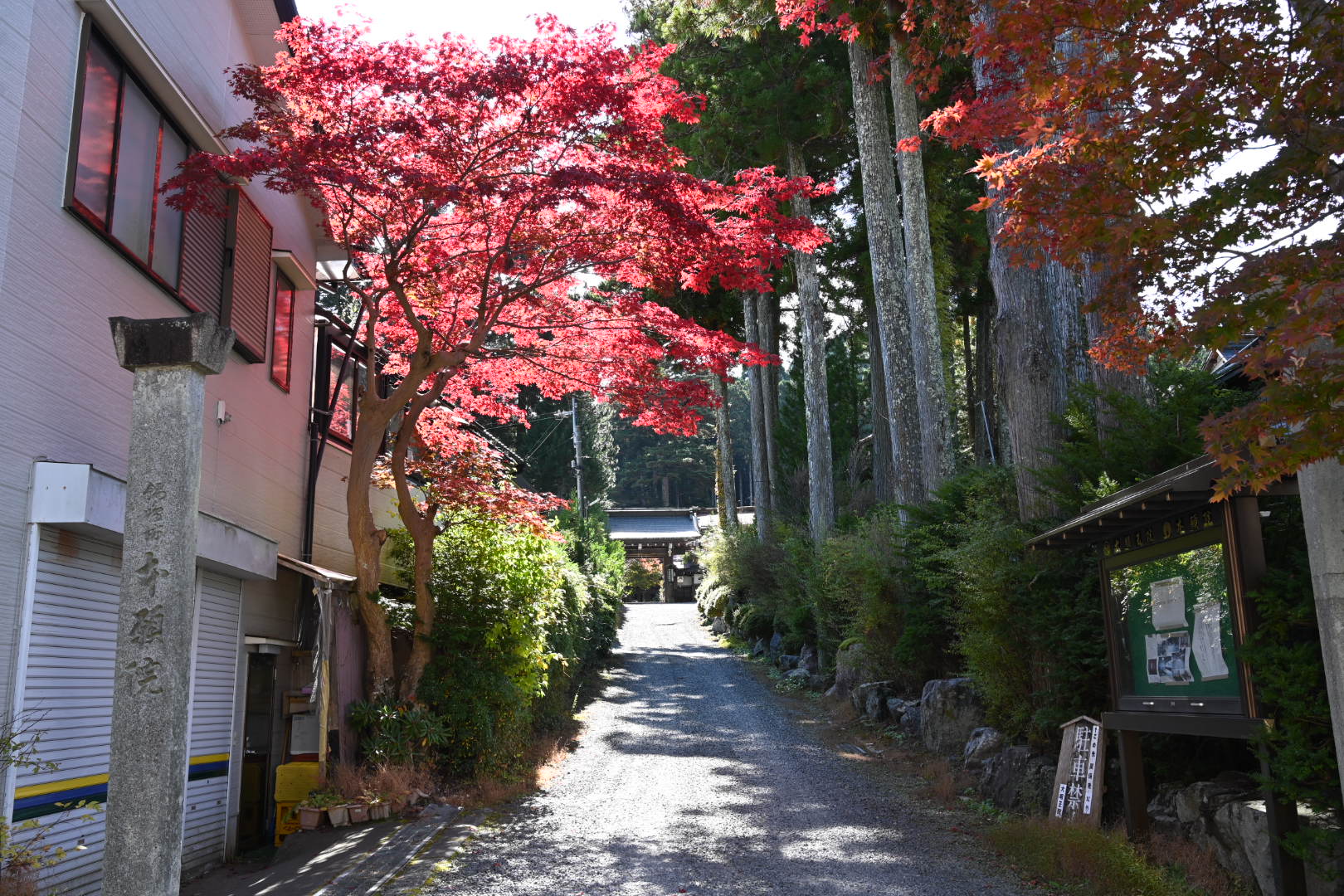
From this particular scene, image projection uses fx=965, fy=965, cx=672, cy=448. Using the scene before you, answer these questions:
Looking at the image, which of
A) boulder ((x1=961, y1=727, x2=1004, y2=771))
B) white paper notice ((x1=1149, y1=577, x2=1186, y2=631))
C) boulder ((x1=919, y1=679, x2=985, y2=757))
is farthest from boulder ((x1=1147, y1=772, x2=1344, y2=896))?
boulder ((x1=919, y1=679, x2=985, y2=757))

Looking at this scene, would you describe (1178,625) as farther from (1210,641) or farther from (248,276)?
(248,276)

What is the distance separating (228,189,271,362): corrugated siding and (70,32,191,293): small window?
102 centimetres

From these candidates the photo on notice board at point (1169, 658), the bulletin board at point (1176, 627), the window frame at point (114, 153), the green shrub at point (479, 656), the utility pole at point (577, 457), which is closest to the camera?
the bulletin board at point (1176, 627)

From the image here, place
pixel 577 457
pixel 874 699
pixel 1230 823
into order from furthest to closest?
pixel 577 457 → pixel 874 699 → pixel 1230 823

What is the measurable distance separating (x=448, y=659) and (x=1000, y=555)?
20.1ft

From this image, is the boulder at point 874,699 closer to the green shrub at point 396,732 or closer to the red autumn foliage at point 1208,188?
the green shrub at point 396,732

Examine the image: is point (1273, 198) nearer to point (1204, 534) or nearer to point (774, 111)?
point (1204, 534)

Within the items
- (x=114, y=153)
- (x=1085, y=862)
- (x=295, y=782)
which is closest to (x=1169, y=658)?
(x=1085, y=862)

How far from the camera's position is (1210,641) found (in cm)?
627

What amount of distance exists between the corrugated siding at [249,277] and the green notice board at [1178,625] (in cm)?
837

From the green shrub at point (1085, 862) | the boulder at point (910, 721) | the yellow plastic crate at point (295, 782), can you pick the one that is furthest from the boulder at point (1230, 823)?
the yellow plastic crate at point (295, 782)

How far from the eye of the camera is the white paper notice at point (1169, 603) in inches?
261

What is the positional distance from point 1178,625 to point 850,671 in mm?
9874

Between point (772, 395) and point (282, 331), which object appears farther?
point (772, 395)
